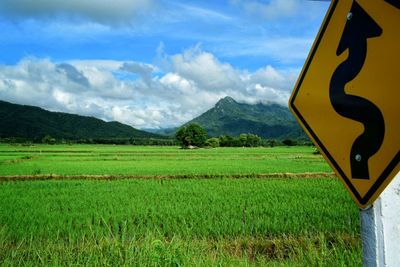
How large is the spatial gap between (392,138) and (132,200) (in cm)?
888

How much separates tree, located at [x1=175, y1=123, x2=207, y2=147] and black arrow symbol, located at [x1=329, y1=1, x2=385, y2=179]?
69637mm

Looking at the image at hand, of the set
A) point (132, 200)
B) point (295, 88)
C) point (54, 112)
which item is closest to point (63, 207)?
point (132, 200)

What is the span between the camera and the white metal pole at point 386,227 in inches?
46.5

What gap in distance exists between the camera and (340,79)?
128 cm

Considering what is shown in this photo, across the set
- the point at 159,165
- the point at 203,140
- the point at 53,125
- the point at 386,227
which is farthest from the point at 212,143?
the point at 53,125

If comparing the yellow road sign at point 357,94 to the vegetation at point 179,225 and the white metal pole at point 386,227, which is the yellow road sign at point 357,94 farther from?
the vegetation at point 179,225

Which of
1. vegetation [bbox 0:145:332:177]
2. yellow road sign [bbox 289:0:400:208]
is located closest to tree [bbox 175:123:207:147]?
vegetation [bbox 0:145:332:177]

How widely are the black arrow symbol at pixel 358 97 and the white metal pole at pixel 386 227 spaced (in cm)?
11

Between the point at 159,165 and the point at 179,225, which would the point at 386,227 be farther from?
the point at 159,165

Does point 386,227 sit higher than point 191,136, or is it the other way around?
point 191,136

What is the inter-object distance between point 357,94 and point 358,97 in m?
0.01

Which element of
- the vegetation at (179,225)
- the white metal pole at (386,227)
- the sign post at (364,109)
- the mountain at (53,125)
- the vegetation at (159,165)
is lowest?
the vegetation at (159,165)

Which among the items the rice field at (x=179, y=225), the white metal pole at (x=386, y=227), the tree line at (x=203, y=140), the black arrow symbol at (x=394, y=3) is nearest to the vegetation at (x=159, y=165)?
the rice field at (x=179, y=225)

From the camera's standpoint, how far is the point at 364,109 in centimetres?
118
